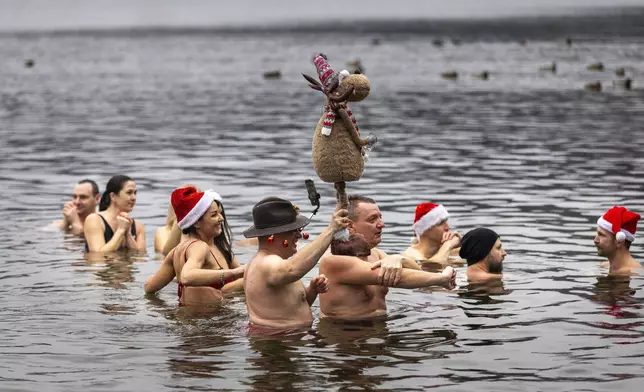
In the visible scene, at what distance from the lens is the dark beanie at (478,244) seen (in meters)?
17.7

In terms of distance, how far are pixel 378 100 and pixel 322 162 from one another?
1773 inches

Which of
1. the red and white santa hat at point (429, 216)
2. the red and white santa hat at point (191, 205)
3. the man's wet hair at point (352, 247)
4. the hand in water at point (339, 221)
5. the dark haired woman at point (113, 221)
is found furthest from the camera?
the dark haired woman at point (113, 221)

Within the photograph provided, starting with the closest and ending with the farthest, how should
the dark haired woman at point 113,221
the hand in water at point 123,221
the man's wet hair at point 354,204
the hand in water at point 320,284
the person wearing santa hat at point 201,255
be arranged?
the hand in water at point 320,284 → the man's wet hair at point 354,204 → the person wearing santa hat at point 201,255 → the hand in water at point 123,221 → the dark haired woman at point 113,221

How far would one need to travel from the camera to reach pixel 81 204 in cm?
2239

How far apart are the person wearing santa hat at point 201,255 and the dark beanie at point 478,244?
333cm

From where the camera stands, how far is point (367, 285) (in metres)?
15.1

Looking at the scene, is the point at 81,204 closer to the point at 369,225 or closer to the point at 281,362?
the point at 369,225

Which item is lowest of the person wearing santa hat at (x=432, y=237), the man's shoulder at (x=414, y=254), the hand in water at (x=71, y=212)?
the man's shoulder at (x=414, y=254)

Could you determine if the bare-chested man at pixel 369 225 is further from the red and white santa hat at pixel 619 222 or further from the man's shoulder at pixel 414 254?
the man's shoulder at pixel 414 254

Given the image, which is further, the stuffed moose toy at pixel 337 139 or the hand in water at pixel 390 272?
the hand in water at pixel 390 272

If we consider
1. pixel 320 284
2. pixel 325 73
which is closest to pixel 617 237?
pixel 320 284

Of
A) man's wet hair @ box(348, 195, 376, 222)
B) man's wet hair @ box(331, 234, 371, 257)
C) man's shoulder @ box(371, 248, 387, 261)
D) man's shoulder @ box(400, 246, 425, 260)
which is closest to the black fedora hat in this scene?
man's wet hair @ box(348, 195, 376, 222)

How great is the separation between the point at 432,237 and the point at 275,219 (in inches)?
256

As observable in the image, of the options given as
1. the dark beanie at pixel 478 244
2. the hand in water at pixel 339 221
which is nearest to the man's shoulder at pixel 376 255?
the hand in water at pixel 339 221
